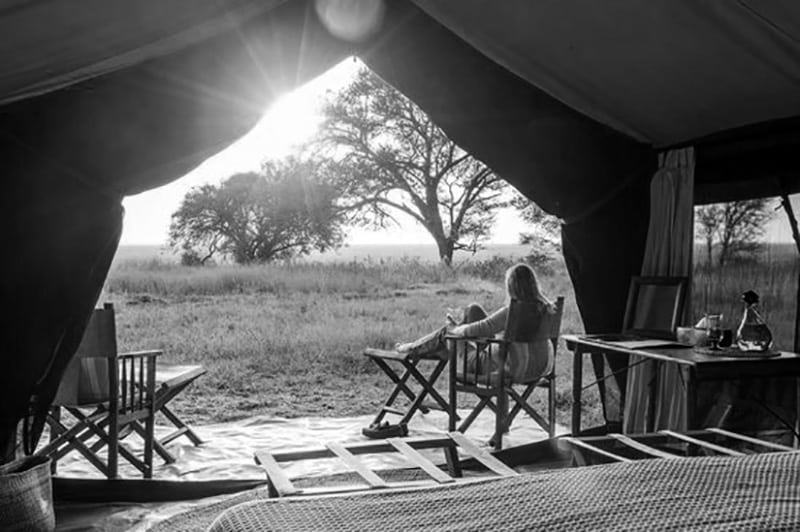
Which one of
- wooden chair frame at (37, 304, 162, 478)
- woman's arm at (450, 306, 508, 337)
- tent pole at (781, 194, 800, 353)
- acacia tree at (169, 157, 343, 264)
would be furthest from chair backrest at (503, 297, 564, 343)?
acacia tree at (169, 157, 343, 264)

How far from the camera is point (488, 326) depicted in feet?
14.4

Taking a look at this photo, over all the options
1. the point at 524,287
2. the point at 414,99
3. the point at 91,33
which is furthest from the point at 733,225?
the point at 91,33

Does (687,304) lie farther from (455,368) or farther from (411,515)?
(411,515)

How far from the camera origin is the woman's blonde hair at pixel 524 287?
13.8 feet

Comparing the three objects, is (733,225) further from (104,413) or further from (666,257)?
(104,413)

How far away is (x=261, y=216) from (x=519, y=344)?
8.38 ft

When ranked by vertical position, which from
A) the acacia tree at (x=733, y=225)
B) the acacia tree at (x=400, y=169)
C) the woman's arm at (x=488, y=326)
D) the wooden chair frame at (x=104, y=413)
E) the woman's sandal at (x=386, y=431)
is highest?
the acacia tree at (x=400, y=169)

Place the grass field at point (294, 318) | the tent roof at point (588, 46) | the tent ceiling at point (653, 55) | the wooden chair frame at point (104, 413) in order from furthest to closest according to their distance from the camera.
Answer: the grass field at point (294, 318) → the wooden chair frame at point (104, 413) → the tent ceiling at point (653, 55) → the tent roof at point (588, 46)

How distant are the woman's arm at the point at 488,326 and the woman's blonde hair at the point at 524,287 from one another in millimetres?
171

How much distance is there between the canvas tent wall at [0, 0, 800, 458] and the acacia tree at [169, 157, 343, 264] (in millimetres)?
2032

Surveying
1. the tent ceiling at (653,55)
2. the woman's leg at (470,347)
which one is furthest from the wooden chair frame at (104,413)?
the tent ceiling at (653,55)

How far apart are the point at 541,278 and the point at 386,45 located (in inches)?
120

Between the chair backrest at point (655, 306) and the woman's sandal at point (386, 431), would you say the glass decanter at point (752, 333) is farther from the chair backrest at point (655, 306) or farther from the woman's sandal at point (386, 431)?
the woman's sandal at point (386, 431)

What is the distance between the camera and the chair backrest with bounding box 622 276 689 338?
3.81 metres
